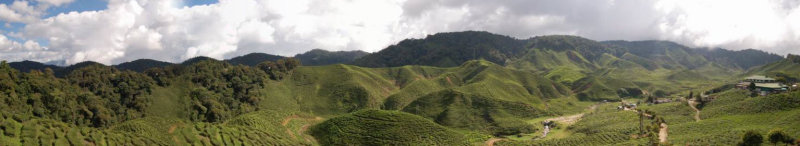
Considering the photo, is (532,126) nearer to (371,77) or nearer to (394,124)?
(394,124)

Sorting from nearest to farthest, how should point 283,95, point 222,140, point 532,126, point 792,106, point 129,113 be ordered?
point 792,106 → point 222,140 → point 129,113 → point 532,126 → point 283,95

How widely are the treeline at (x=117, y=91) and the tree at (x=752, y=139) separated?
11429 centimetres

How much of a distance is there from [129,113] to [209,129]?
25785 millimetres

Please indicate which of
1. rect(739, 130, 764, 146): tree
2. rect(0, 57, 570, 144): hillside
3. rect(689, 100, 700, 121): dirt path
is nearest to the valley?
rect(0, 57, 570, 144): hillside

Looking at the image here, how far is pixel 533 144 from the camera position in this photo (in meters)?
91.3

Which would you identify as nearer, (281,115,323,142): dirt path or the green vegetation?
the green vegetation

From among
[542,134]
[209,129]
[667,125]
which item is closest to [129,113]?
[209,129]

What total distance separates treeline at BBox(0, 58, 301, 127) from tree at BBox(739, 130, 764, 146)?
11429 centimetres

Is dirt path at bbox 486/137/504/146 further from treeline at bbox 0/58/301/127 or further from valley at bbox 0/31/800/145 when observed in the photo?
treeline at bbox 0/58/301/127

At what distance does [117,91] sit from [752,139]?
138297 millimetres

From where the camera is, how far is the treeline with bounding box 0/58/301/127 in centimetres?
8781

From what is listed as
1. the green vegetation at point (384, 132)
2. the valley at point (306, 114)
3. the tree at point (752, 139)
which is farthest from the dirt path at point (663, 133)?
the green vegetation at point (384, 132)

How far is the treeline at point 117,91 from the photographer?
8781cm

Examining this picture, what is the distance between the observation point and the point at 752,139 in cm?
6381
